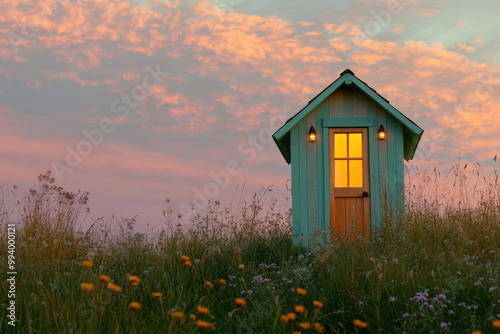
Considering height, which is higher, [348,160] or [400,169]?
[348,160]

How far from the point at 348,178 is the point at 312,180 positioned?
794 millimetres

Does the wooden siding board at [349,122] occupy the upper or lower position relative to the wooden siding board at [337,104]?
lower

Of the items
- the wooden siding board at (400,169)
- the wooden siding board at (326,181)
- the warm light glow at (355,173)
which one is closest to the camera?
the wooden siding board at (400,169)

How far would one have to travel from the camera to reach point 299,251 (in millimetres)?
8617

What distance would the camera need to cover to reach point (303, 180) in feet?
33.0

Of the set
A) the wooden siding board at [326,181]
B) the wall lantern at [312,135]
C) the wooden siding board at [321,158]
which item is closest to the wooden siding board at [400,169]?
the wooden siding board at [326,181]

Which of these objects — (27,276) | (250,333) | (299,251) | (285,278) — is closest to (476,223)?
(299,251)

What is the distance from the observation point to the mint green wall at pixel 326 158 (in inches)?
390

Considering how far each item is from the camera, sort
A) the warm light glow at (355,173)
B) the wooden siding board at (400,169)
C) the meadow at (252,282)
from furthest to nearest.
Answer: the warm light glow at (355,173) → the wooden siding board at (400,169) → the meadow at (252,282)

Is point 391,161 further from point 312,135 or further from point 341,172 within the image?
point 312,135

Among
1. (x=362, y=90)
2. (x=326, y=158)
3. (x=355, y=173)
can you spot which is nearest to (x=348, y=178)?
(x=355, y=173)

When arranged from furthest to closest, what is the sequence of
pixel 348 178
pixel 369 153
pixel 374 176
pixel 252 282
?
pixel 348 178 → pixel 369 153 → pixel 374 176 → pixel 252 282

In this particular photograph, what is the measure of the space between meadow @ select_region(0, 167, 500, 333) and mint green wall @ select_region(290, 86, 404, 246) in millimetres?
647

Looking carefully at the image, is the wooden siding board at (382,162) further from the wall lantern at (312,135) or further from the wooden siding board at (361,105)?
the wall lantern at (312,135)
